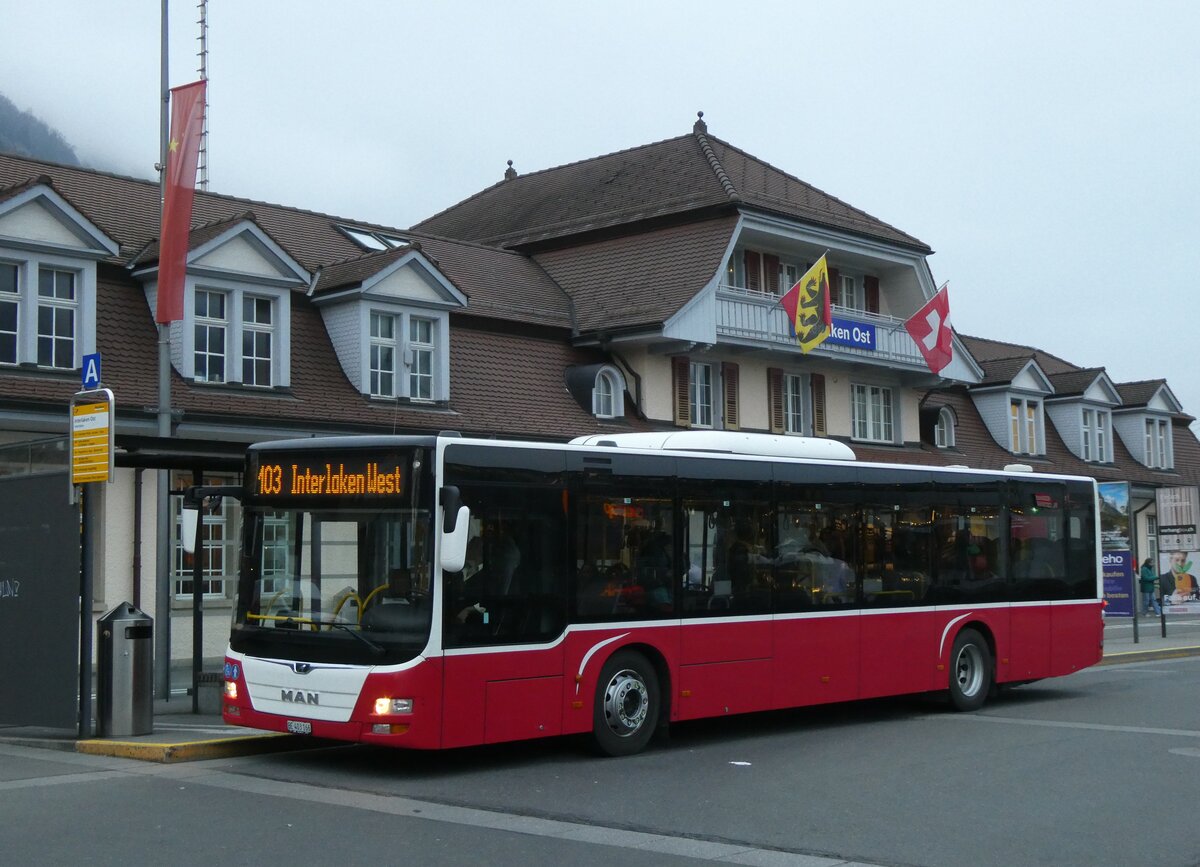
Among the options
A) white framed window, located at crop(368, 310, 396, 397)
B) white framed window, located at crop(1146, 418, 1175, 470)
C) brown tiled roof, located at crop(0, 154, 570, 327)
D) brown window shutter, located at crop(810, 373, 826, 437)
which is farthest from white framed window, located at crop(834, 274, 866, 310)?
white framed window, located at crop(1146, 418, 1175, 470)

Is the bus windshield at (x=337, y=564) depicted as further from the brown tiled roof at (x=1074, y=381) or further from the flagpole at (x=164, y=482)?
the brown tiled roof at (x=1074, y=381)

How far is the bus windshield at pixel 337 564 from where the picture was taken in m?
11.5

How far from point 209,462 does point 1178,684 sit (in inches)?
536

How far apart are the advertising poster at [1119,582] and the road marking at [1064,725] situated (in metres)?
13.0

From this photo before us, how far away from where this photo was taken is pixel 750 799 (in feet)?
34.9

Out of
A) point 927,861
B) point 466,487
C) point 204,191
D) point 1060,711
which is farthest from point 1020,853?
point 204,191

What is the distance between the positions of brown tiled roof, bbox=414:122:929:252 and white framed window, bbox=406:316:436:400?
26.6ft

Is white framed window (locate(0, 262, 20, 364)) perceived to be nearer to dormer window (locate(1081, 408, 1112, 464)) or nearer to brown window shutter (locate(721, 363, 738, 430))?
brown window shutter (locate(721, 363, 738, 430))

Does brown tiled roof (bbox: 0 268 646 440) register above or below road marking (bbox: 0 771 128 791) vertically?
above

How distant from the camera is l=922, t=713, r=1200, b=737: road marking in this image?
1473cm

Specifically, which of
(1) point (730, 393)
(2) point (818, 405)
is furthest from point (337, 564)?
(2) point (818, 405)

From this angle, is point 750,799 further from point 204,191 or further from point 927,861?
point 204,191

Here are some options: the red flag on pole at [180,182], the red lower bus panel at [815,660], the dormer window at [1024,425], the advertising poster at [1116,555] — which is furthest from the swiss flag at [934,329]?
the red flag on pole at [180,182]

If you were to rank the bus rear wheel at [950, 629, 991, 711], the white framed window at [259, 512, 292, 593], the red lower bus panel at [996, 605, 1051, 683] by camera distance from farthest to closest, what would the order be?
the red lower bus panel at [996, 605, 1051, 683] < the bus rear wheel at [950, 629, 991, 711] < the white framed window at [259, 512, 292, 593]
